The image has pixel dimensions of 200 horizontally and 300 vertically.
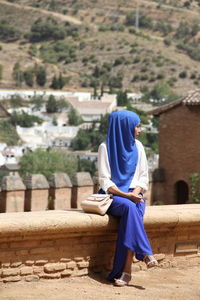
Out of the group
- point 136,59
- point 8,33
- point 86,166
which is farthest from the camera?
point 8,33

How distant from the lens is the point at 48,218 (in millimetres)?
6422

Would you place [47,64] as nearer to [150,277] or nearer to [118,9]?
[118,9]

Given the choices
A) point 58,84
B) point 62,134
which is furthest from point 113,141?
point 58,84

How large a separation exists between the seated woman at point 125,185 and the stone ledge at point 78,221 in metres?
0.18

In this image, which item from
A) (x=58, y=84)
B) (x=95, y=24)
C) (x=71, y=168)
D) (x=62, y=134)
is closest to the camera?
(x=71, y=168)

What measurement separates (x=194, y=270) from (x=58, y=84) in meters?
145

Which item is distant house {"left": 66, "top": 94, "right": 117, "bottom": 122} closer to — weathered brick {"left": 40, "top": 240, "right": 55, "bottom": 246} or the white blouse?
the white blouse

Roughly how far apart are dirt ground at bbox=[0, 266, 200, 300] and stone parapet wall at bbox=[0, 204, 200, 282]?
0.10 m

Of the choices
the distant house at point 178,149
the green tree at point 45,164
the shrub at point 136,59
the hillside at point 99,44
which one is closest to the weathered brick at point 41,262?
the distant house at point 178,149

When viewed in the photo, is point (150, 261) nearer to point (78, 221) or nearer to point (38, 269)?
point (78, 221)

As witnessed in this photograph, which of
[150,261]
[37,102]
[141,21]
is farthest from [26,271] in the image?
[141,21]

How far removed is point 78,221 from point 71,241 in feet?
0.71

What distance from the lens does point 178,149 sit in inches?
827

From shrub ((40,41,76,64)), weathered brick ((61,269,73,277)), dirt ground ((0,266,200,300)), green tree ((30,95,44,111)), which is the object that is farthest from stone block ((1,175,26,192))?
shrub ((40,41,76,64))
